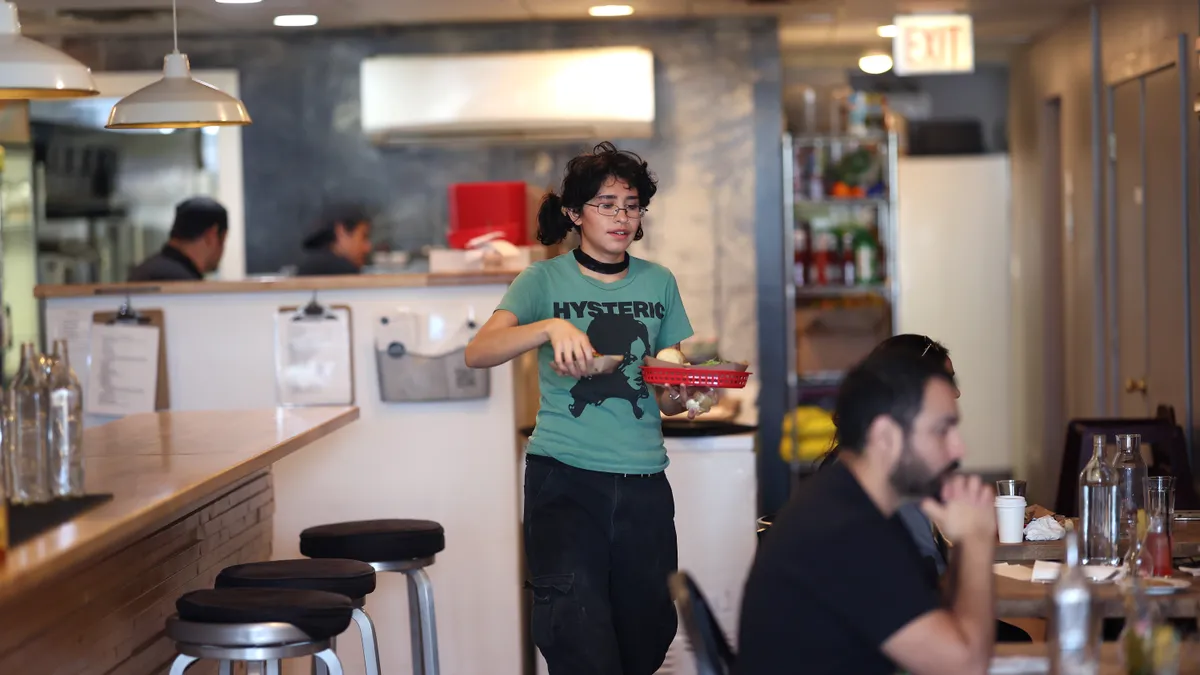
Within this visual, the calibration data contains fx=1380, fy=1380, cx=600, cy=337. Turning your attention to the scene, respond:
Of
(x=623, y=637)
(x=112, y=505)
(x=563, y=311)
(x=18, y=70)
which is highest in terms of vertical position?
(x=18, y=70)

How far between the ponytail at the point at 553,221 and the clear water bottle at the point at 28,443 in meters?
1.33

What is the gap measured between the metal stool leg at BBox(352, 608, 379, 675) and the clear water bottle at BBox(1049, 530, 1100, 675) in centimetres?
147

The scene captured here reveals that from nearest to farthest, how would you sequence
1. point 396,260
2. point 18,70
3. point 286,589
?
point 286,589 < point 18,70 < point 396,260

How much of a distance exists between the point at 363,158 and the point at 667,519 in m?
4.29

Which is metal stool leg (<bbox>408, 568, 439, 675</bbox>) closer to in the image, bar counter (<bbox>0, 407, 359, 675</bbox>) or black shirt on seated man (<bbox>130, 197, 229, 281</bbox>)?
bar counter (<bbox>0, 407, 359, 675</bbox>)

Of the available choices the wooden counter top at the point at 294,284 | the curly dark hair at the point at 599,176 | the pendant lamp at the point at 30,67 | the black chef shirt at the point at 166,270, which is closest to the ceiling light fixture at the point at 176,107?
the pendant lamp at the point at 30,67

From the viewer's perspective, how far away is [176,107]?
359cm

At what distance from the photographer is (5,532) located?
6.08ft

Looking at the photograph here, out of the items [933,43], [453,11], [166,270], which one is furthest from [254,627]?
[933,43]

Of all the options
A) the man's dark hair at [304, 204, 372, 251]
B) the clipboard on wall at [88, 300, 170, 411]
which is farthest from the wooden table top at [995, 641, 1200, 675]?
the man's dark hair at [304, 204, 372, 251]

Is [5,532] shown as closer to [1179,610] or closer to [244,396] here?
[1179,610]

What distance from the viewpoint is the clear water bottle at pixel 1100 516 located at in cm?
266

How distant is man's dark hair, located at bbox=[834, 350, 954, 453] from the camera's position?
1962mm

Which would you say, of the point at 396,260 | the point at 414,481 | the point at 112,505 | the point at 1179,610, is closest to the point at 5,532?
the point at 112,505
